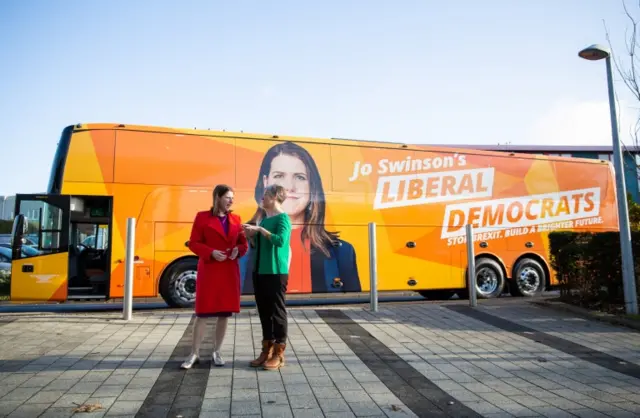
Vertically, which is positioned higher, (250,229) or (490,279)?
(250,229)

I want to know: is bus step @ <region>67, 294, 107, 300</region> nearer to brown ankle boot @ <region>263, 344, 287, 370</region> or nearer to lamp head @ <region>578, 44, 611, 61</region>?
brown ankle boot @ <region>263, 344, 287, 370</region>

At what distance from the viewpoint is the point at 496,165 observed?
12.5 meters

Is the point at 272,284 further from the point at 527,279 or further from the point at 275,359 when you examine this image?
the point at 527,279

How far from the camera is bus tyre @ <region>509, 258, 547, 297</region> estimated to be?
12.2 m

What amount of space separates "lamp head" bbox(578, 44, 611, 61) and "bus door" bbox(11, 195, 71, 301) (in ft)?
32.0

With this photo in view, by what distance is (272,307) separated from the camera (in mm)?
4594

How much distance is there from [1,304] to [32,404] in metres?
10.1

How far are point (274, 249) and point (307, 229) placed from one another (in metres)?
5.87

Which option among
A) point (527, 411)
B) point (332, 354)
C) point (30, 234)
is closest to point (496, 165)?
point (332, 354)

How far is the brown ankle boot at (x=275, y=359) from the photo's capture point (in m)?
4.59

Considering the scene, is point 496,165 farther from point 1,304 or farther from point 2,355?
point 1,304

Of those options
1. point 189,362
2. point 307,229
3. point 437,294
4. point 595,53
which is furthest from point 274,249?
point 437,294

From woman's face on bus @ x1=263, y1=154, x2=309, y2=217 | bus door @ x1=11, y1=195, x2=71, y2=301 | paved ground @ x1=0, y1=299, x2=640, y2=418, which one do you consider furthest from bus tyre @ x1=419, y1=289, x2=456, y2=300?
bus door @ x1=11, y1=195, x2=71, y2=301

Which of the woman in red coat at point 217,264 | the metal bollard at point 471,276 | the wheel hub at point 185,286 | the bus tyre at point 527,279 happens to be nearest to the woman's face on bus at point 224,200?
the woman in red coat at point 217,264
